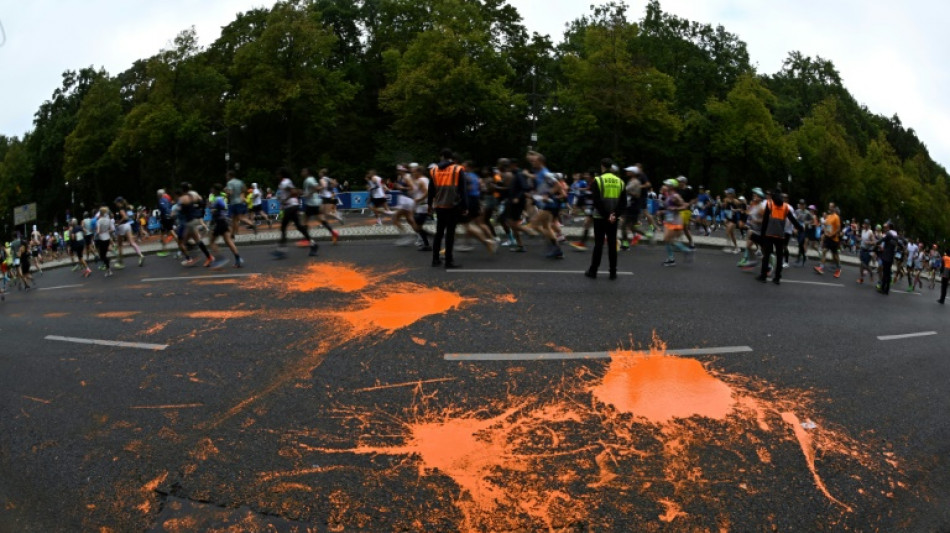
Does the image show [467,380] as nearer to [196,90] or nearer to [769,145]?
[769,145]

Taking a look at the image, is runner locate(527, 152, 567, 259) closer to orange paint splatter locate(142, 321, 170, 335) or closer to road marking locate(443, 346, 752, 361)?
road marking locate(443, 346, 752, 361)

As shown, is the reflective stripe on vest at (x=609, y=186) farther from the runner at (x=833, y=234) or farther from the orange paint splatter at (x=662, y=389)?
the runner at (x=833, y=234)

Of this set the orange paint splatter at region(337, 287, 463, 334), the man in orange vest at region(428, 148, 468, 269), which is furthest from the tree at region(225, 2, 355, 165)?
the orange paint splatter at region(337, 287, 463, 334)

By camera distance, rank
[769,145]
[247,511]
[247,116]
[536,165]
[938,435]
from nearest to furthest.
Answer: [247,511] → [938,435] → [536,165] → [247,116] → [769,145]

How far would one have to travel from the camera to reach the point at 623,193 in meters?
11.9

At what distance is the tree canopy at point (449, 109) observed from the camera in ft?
150

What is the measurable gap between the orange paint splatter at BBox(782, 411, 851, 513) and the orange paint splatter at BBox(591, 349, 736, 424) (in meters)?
0.56

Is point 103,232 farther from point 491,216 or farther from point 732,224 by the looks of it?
point 732,224

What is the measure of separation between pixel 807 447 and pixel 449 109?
1610 inches

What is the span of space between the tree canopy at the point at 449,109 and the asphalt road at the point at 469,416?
3313 centimetres

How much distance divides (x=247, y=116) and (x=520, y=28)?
80.6ft

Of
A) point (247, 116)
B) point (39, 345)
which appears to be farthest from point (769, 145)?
point (39, 345)

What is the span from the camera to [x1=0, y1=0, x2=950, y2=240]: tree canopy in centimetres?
4559

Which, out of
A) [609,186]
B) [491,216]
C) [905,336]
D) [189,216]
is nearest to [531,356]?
[609,186]
